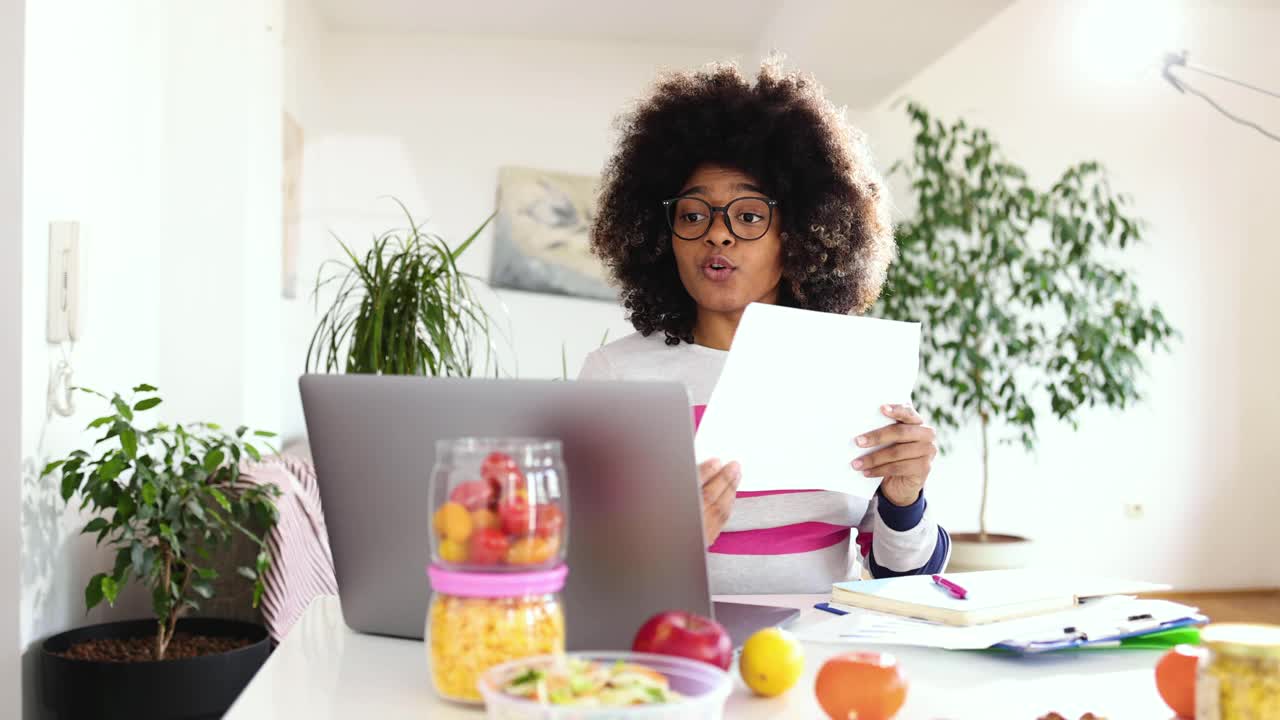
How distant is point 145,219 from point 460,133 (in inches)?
106

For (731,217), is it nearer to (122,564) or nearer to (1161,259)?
(122,564)

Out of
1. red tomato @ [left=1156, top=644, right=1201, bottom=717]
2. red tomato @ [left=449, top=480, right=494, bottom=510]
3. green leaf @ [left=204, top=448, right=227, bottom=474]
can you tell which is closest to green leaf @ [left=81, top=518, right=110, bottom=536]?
green leaf @ [left=204, top=448, right=227, bottom=474]

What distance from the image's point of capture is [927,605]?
1150 millimetres

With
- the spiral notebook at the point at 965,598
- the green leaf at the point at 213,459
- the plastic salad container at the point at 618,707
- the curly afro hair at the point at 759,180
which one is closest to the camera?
the plastic salad container at the point at 618,707

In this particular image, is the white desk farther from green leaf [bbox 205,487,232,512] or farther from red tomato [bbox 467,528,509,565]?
green leaf [bbox 205,487,232,512]

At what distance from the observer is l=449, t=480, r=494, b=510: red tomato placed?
81 cm

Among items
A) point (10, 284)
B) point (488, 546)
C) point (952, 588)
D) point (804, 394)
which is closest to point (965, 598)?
point (952, 588)

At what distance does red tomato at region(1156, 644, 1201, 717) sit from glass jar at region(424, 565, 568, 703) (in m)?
0.46

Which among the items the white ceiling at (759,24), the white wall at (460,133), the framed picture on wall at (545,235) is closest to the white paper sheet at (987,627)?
the white ceiling at (759,24)

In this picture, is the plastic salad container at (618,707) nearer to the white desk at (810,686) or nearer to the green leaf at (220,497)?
the white desk at (810,686)

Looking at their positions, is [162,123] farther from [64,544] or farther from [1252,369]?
[1252,369]

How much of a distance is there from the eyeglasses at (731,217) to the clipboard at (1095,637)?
80 cm

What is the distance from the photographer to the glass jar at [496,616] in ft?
2.68

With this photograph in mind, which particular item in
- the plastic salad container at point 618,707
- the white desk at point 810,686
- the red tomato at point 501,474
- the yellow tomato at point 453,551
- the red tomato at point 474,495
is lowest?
the white desk at point 810,686
